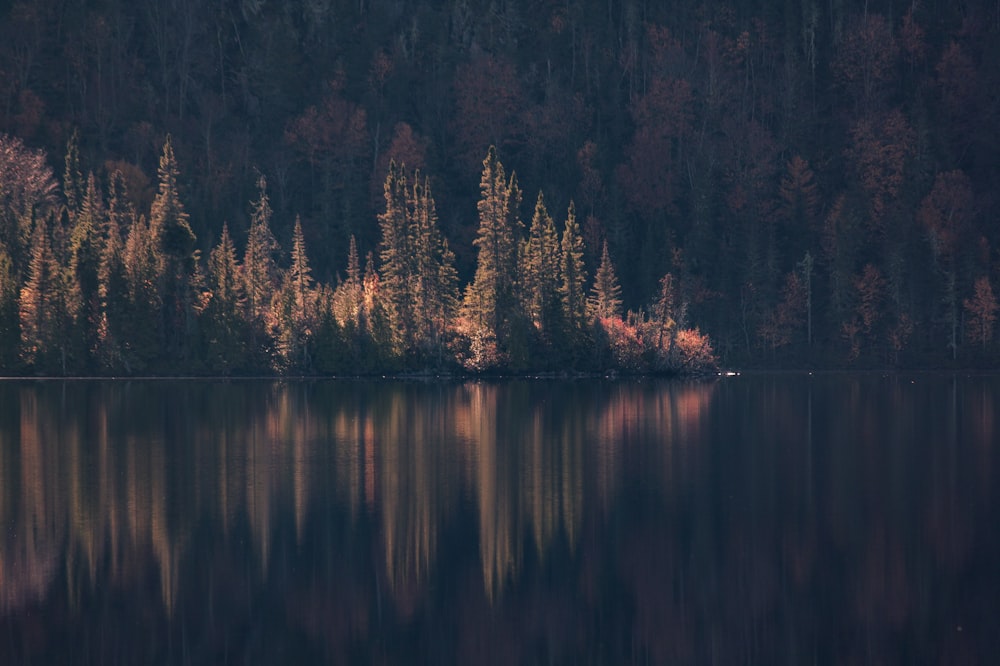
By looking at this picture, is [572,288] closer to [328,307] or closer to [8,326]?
[328,307]

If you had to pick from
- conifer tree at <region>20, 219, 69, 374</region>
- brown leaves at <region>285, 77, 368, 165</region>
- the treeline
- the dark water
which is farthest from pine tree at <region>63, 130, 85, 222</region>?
the dark water

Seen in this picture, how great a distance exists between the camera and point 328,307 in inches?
4464

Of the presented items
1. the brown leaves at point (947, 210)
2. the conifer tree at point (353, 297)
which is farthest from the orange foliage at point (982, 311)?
the conifer tree at point (353, 297)

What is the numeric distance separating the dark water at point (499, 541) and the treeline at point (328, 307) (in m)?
43.4

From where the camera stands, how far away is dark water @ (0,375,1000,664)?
2814 cm

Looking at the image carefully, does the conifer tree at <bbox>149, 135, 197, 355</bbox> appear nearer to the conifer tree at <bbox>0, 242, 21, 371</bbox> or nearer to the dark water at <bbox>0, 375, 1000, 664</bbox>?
the conifer tree at <bbox>0, 242, 21, 371</bbox>

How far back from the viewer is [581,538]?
37656mm

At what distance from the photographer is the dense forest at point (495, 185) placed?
11350 cm

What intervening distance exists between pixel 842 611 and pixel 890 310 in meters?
97.0

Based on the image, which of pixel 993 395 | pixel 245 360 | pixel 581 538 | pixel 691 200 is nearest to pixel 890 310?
pixel 691 200

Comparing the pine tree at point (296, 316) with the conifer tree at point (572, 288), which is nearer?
the conifer tree at point (572, 288)

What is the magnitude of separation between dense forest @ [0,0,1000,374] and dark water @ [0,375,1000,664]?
45.4m

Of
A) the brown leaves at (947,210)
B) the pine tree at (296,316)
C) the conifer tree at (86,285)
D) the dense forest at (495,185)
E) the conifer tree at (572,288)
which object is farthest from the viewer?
the brown leaves at (947,210)

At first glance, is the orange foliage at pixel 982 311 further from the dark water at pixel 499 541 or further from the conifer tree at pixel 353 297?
the conifer tree at pixel 353 297
